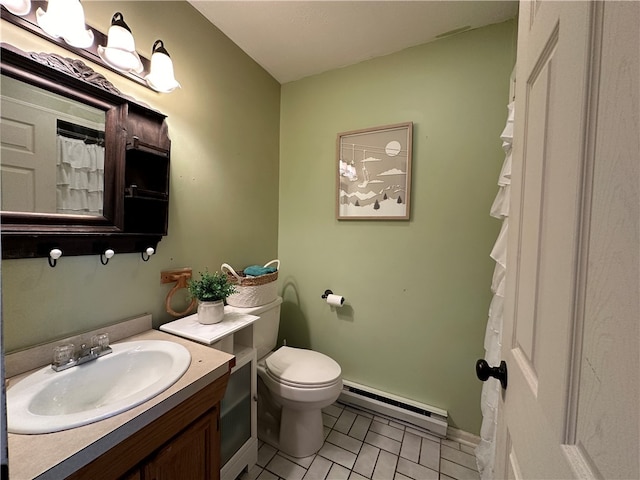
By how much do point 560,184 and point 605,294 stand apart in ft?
0.66

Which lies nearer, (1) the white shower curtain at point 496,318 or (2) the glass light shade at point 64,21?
(2) the glass light shade at point 64,21

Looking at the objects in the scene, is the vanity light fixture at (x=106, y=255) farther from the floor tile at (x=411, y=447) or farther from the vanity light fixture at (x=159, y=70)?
the floor tile at (x=411, y=447)

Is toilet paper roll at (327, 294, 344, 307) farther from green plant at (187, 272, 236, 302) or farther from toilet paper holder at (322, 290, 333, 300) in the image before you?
green plant at (187, 272, 236, 302)

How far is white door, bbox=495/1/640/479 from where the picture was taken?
27 cm

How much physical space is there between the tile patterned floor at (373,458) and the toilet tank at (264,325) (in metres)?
0.56

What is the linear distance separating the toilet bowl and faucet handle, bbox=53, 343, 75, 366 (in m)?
0.87

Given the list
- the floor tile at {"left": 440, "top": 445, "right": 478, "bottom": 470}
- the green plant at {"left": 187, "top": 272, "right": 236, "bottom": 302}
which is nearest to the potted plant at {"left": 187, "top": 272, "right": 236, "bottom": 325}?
the green plant at {"left": 187, "top": 272, "right": 236, "bottom": 302}

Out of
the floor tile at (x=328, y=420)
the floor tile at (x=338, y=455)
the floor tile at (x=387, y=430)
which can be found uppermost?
the floor tile at (x=387, y=430)

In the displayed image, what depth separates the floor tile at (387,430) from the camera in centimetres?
156

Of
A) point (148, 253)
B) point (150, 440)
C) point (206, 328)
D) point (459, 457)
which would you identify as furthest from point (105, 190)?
point (459, 457)

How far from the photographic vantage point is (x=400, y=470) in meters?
1.34

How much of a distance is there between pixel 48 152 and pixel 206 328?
891 millimetres

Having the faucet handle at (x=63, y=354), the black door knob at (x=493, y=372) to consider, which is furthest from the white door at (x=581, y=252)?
the faucet handle at (x=63, y=354)

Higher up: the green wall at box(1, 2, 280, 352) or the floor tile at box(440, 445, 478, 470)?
the green wall at box(1, 2, 280, 352)
